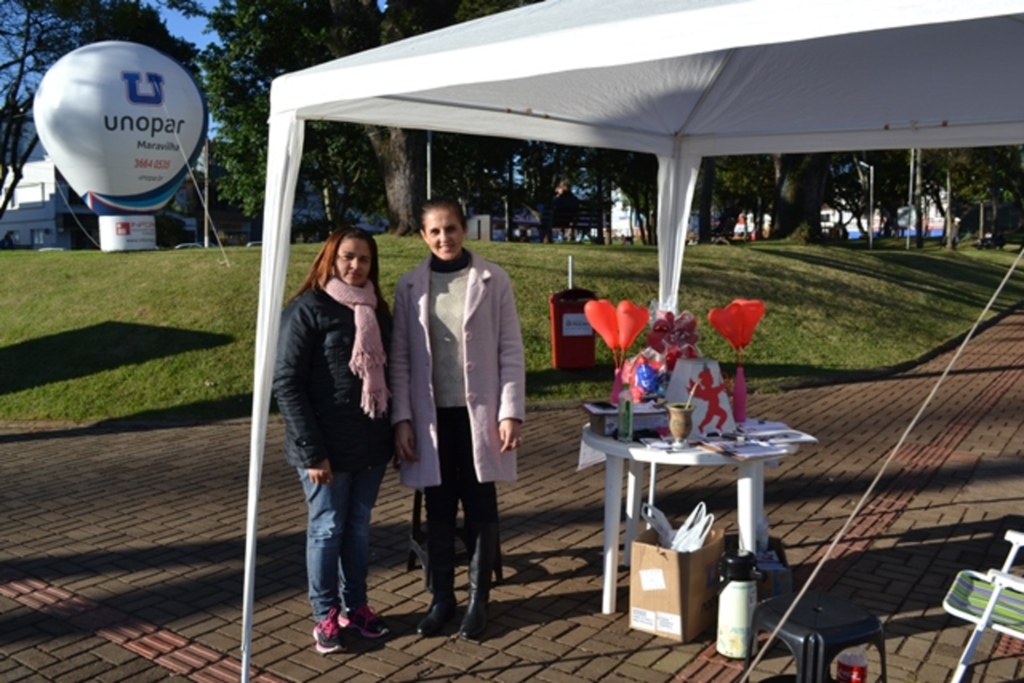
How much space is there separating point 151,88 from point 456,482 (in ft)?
50.8

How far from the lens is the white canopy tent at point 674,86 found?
293 centimetres

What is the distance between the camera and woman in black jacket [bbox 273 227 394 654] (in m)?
3.92

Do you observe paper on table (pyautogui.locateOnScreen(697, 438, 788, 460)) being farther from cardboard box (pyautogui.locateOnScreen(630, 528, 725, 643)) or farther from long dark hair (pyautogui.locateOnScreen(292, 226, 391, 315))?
long dark hair (pyautogui.locateOnScreen(292, 226, 391, 315))

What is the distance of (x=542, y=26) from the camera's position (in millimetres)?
3465

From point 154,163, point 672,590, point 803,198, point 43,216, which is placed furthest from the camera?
point 43,216

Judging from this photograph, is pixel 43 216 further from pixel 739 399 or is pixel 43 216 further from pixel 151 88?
pixel 739 399

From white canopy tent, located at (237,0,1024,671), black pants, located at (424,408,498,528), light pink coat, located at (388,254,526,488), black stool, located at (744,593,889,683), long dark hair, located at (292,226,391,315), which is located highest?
white canopy tent, located at (237,0,1024,671)

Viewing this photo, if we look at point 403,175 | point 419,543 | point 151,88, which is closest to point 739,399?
point 419,543

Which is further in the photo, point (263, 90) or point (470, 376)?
point (263, 90)

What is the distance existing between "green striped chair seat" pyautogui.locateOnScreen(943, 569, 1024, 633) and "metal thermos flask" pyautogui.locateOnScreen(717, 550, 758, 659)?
782 mm

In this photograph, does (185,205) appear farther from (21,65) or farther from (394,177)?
(394,177)

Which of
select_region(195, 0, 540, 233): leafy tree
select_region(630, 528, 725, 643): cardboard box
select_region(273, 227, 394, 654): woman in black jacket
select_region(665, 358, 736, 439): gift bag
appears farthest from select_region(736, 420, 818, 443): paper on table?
select_region(195, 0, 540, 233): leafy tree

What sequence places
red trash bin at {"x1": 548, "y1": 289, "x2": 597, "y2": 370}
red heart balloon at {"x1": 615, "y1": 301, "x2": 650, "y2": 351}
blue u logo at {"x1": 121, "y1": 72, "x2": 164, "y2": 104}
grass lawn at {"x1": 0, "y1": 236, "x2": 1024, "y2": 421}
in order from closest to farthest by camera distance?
red heart balloon at {"x1": 615, "y1": 301, "x2": 650, "y2": 351} < red trash bin at {"x1": 548, "y1": 289, "x2": 597, "y2": 370} < grass lawn at {"x1": 0, "y1": 236, "x2": 1024, "y2": 421} < blue u logo at {"x1": 121, "y1": 72, "x2": 164, "y2": 104}

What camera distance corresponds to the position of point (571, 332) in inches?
428
